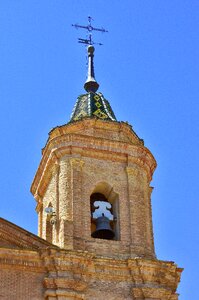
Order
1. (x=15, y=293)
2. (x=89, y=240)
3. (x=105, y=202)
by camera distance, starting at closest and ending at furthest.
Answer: (x=15, y=293)
(x=89, y=240)
(x=105, y=202)

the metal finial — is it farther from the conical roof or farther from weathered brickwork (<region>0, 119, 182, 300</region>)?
weathered brickwork (<region>0, 119, 182, 300</region>)

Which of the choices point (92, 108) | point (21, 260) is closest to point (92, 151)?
point (92, 108)

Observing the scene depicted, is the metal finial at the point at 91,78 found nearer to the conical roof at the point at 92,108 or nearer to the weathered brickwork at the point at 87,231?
the conical roof at the point at 92,108

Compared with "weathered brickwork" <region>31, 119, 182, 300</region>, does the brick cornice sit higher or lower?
higher

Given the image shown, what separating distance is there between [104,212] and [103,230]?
0.49m

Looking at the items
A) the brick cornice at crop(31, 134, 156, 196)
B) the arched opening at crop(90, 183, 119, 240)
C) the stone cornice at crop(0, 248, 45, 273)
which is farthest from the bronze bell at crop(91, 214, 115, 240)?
the stone cornice at crop(0, 248, 45, 273)

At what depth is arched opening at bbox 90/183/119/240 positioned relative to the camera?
19.5m

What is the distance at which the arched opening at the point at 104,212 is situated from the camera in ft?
63.9

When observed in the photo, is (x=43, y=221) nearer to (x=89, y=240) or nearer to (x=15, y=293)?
(x=89, y=240)

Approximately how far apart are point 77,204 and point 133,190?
1.64 m

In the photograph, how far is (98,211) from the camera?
19.7 m

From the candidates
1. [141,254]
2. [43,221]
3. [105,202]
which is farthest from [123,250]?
[43,221]

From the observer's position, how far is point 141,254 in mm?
18750

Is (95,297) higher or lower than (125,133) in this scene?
lower
